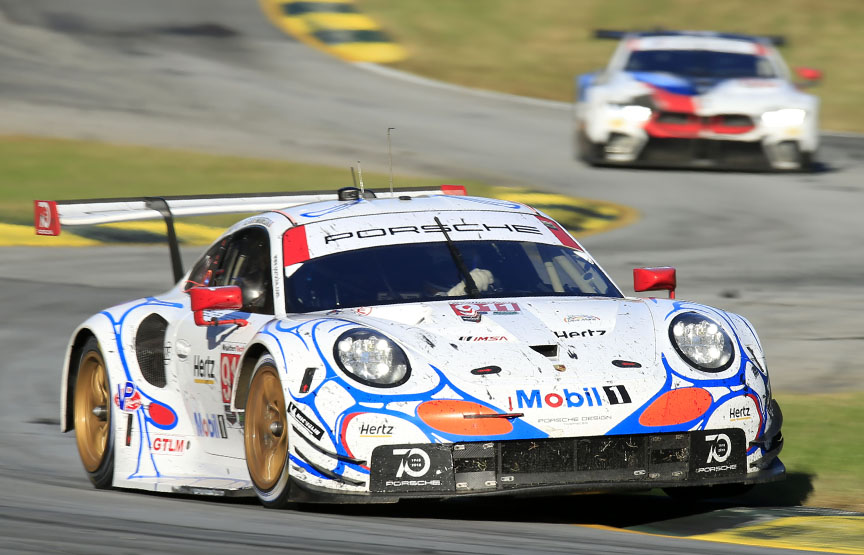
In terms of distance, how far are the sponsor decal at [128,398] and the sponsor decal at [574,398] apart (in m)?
2.20

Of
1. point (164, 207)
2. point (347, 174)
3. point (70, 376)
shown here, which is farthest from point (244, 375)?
point (347, 174)

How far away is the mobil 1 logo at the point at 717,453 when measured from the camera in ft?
19.5

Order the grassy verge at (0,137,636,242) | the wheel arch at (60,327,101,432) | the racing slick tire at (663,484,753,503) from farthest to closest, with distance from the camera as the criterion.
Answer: the grassy verge at (0,137,636,242) < the wheel arch at (60,327,101,432) < the racing slick tire at (663,484,753,503)

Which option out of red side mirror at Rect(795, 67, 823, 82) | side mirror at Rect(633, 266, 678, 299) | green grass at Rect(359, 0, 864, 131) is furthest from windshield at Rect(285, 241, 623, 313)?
green grass at Rect(359, 0, 864, 131)

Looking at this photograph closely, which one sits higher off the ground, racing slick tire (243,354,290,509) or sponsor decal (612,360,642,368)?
sponsor decal (612,360,642,368)

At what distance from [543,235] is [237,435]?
1.66m

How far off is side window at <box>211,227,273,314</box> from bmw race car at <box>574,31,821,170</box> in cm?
1065

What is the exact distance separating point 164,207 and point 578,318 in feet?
8.62

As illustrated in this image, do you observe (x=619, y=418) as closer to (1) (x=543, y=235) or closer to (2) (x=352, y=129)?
(1) (x=543, y=235)

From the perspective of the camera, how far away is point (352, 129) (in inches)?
810

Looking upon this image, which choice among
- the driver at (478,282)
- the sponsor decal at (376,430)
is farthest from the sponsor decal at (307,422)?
the driver at (478,282)

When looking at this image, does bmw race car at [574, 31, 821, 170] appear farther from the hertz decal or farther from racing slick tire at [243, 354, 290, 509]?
racing slick tire at [243, 354, 290, 509]

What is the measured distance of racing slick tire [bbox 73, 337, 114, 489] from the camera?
7.35 meters

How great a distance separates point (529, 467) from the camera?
226 inches
